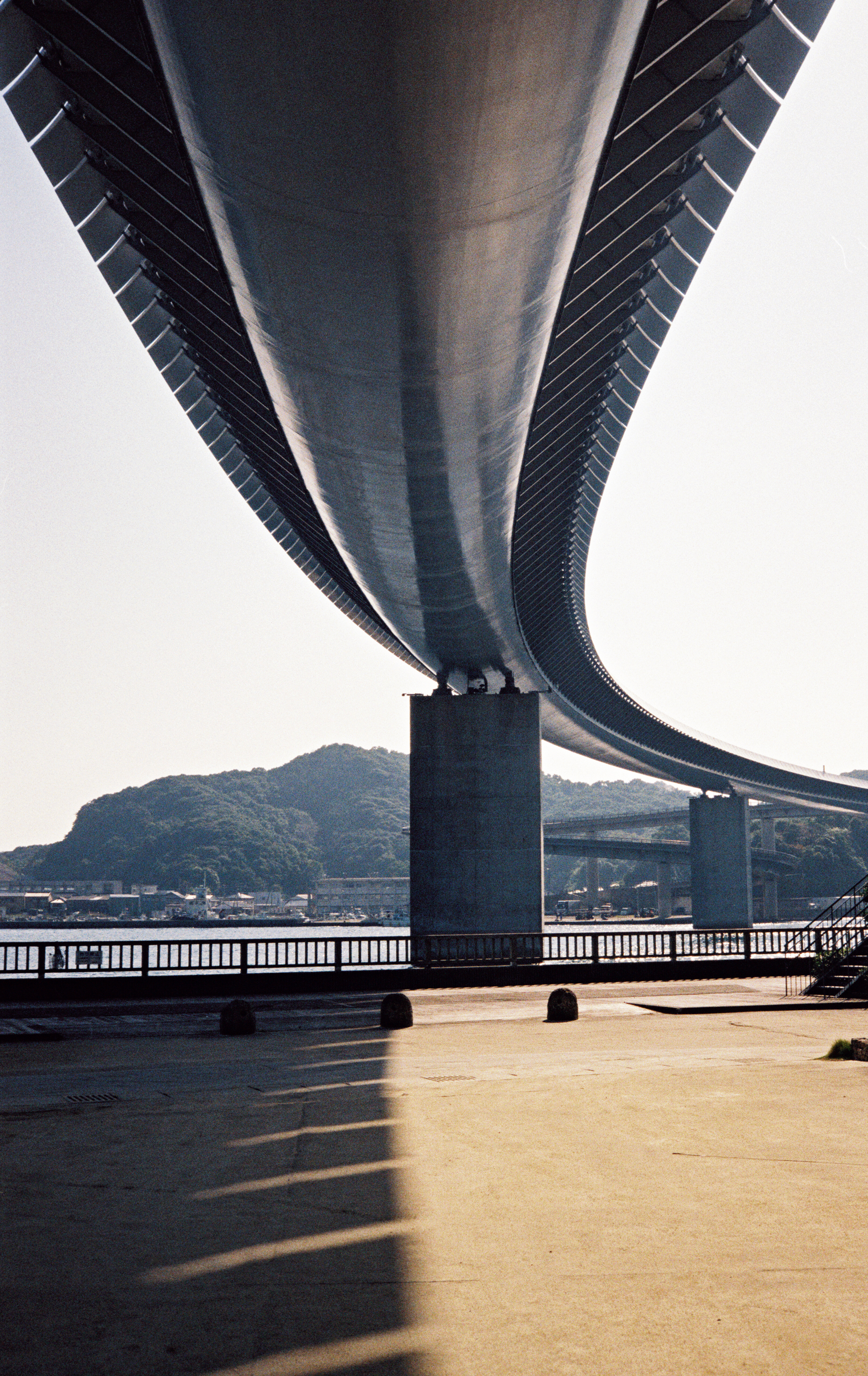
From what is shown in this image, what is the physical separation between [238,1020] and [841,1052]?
852 centimetres

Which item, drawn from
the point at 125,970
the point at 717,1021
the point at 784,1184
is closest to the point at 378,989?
the point at 125,970

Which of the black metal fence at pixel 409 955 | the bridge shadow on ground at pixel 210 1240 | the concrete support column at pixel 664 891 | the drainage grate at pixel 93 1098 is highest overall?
the concrete support column at pixel 664 891

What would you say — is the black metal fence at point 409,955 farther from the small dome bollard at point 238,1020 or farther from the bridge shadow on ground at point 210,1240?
the bridge shadow on ground at point 210,1240

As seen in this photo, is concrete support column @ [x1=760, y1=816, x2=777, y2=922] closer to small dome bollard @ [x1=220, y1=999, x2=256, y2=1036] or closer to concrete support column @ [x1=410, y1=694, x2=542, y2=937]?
concrete support column @ [x1=410, y1=694, x2=542, y2=937]

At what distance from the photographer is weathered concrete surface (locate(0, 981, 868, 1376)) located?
4.90 metres

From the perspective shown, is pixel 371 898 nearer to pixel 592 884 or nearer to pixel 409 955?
pixel 592 884

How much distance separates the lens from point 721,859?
10444 centimetres

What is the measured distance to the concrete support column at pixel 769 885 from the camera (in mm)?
150125

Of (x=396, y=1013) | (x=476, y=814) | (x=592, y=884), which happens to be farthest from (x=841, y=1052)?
(x=592, y=884)

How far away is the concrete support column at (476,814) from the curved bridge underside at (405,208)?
53.9 feet

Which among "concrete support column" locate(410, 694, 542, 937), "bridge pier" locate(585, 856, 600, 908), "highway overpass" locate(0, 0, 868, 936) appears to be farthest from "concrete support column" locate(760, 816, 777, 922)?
"highway overpass" locate(0, 0, 868, 936)

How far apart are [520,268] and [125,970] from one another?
17.5 metres

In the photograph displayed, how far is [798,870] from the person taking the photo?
15988 cm

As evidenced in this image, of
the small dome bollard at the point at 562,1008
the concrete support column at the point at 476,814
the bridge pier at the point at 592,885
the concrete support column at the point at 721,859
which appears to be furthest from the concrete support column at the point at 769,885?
the small dome bollard at the point at 562,1008
